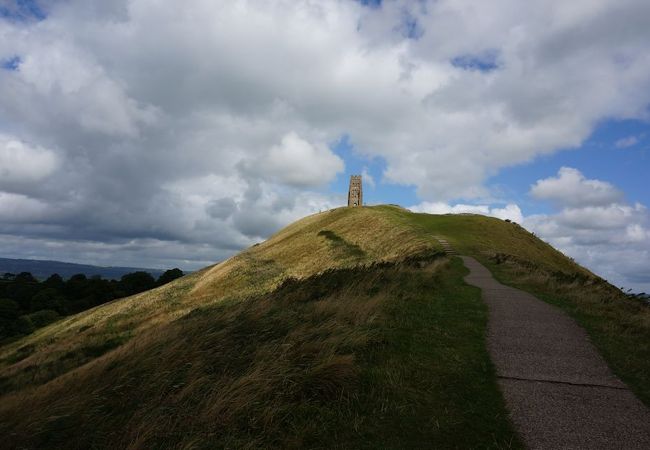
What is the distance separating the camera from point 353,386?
559 cm

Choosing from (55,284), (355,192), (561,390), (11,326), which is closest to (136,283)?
(55,284)

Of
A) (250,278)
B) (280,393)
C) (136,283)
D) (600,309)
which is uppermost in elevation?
(250,278)

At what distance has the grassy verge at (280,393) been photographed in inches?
178

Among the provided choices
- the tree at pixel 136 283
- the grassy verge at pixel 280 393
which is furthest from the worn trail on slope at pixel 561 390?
the tree at pixel 136 283

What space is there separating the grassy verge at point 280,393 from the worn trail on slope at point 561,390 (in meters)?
0.34

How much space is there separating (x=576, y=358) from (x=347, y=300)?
17.1ft

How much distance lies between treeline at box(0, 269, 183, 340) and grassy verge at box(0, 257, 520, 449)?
2544 inches

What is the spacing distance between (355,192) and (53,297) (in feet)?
207

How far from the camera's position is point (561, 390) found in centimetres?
579

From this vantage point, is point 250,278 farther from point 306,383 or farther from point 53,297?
point 53,297

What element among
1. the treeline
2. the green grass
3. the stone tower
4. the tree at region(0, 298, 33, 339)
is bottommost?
the tree at region(0, 298, 33, 339)

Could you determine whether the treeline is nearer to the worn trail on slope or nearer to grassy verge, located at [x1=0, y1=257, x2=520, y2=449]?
grassy verge, located at [x1=0, y1=257, x2=520, y2=449]

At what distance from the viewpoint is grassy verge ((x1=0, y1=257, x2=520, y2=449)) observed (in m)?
4.53

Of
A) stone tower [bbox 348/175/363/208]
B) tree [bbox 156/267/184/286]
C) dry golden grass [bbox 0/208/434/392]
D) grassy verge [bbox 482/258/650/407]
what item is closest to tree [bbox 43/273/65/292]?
tree [bbox 156/267/184/286]
